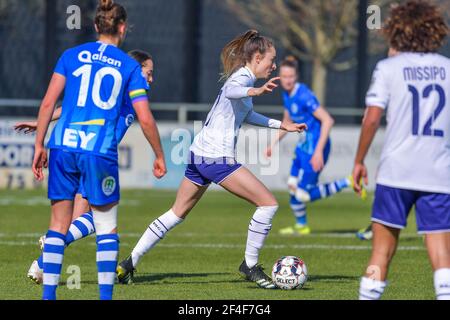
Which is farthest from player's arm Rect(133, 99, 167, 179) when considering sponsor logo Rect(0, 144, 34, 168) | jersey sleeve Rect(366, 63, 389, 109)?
sponsor logo Rect(0, 144, 34, 168)

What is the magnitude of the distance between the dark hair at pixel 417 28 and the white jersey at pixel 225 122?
2447mm

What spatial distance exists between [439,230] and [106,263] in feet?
7.42

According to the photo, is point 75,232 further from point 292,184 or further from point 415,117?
point 292,184

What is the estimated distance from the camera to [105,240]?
753 cm

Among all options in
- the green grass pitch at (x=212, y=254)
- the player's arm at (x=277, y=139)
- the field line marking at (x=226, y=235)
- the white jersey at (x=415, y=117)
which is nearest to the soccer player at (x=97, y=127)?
the green grass pitch at (x=212, y=254)

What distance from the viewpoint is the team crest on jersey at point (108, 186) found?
292 inches

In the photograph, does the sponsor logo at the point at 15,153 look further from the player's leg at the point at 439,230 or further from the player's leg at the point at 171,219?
the player's leg at the point at 439,230

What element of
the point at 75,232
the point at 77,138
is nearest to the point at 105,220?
the point at 77,138

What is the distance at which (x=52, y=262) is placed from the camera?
7586mm

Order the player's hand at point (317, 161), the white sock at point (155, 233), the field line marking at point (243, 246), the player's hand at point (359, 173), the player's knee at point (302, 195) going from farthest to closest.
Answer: the player's knee at point (302, 195)
the player's hand at point (317, 161)
the field line marking at point (243, 246)
the white sock at point (155, 233)
the player's hand at point (359, 173)

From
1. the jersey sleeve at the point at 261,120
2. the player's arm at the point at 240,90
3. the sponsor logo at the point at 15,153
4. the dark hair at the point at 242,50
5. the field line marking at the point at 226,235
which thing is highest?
the dark hair at the point at 242,50
